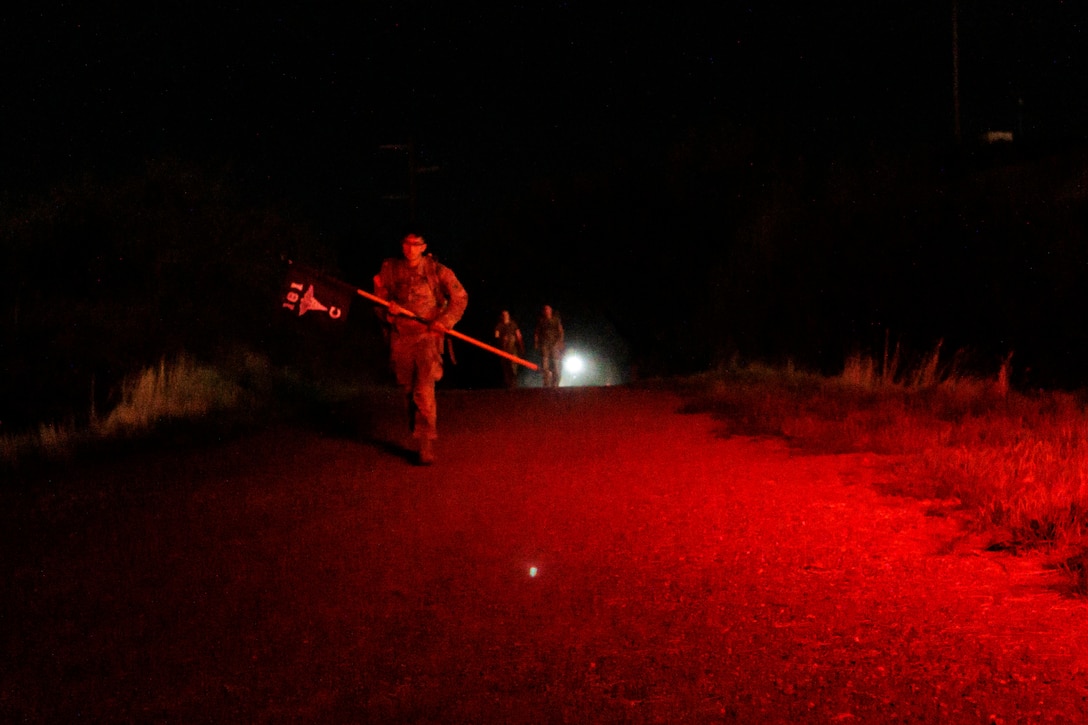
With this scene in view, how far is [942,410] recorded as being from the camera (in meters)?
11.1

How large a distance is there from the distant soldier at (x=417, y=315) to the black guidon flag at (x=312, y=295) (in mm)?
353

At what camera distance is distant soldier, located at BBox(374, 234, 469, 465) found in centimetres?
978

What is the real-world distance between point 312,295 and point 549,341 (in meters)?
13.4

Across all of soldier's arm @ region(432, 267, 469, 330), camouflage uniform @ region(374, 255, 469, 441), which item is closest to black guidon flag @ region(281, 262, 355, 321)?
camouflage uniform @ region(374, 255, 469, 441)

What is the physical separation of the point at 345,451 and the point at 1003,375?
771 cm

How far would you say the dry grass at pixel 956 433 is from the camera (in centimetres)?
627

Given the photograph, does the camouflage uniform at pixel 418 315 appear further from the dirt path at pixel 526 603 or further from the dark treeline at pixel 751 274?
the dark treeline at pixel 751 274

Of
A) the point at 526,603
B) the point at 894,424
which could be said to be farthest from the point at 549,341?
the point at 526,603

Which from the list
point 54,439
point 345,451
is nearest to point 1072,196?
point 345,451

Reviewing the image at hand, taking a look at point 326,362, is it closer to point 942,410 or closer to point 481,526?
point 942,410

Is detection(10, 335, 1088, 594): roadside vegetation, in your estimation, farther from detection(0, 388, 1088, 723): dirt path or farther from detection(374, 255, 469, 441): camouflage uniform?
detection(374, 255, 469, 441): camouflage uniform

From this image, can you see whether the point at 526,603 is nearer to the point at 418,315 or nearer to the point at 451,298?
the point at 418,315

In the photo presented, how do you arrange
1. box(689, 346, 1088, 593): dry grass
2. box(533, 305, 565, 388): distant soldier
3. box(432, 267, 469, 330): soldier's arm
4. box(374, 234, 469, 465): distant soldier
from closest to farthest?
box(689, 346, 1088, 593): dry grass → box(374, 234, 469, 465): distant soldier → box(432, 267, 469, 330): soldier's arm → box(533, 305, 565, 388): distant soldier

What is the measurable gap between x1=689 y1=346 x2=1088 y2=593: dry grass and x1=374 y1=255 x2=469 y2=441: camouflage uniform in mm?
3239
